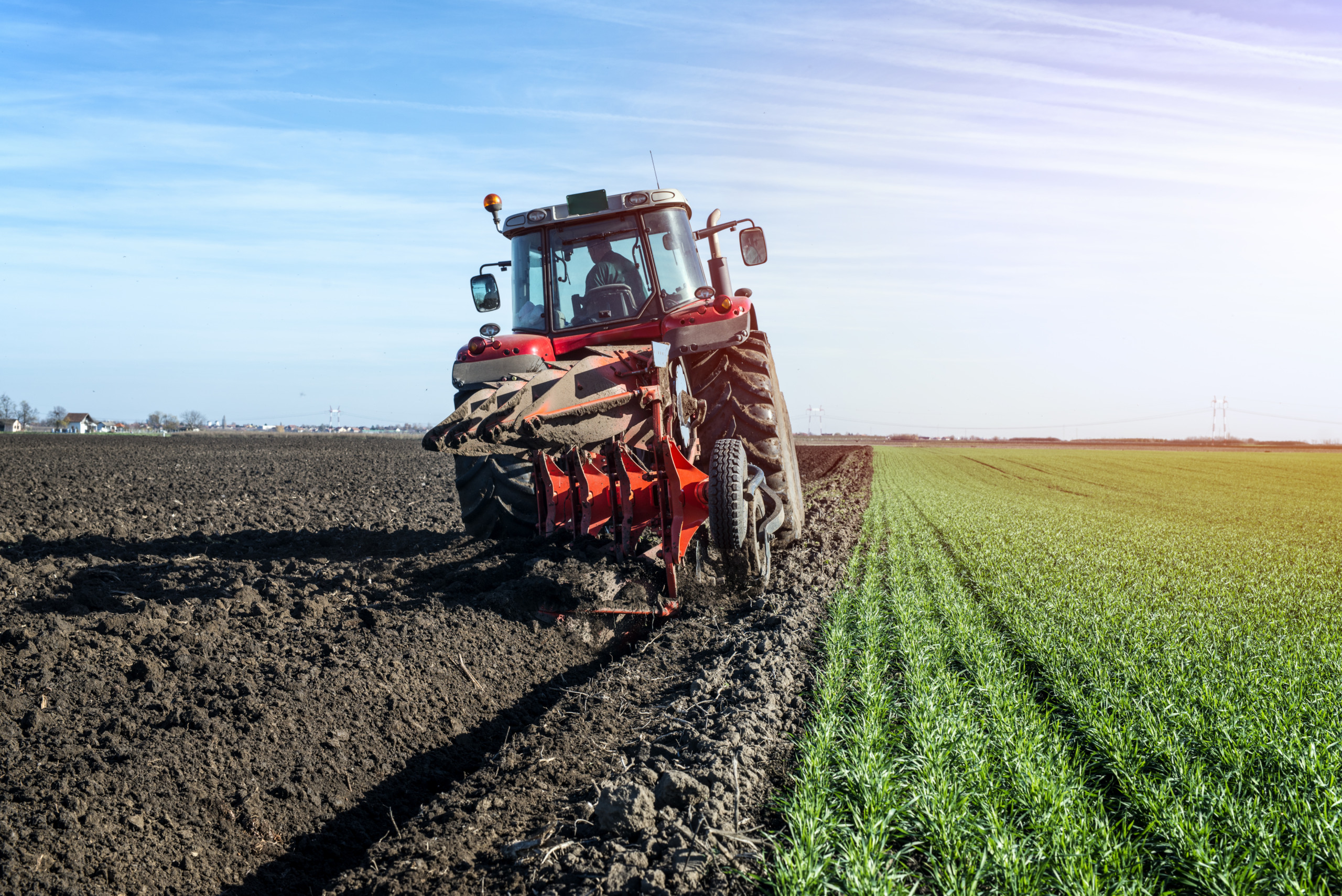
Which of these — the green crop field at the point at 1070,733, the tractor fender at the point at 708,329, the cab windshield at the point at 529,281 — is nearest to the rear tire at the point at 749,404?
the tractor fender at the point at 708,329

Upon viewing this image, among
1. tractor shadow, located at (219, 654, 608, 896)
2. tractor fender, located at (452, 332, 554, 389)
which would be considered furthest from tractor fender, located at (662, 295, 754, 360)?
tractor shadow, located at (219, 654, 608, 896)

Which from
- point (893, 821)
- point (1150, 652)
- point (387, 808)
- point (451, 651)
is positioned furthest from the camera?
point (1150, 652)

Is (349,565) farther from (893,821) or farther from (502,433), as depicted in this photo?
(893,821)

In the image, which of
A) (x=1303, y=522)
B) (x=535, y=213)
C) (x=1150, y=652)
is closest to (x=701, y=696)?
(x=1150, y=652)

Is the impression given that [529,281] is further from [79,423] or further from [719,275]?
[79,423]

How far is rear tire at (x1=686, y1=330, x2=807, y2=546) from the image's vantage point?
601 centimetres

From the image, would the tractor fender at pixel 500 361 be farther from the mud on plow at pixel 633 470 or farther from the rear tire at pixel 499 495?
the rear tire at pixel 499 495

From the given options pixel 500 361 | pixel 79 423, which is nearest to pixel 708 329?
pixel 500 361

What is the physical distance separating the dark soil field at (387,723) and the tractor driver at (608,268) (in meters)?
2.04

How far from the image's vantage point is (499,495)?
6.66 metres

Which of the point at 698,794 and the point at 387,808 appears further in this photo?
the point at 387,808

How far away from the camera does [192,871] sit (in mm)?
2762

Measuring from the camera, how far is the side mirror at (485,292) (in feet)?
22.4

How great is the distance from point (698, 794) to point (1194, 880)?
159 centimetres
